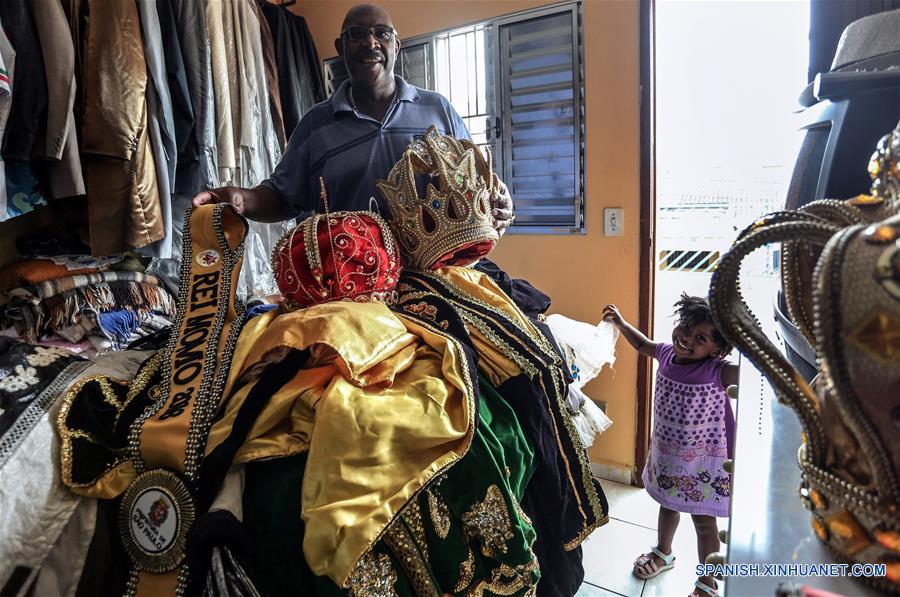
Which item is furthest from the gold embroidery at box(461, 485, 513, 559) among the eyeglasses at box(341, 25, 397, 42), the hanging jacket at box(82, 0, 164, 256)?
the hanging jacket at box(82, 0, 164, 256)

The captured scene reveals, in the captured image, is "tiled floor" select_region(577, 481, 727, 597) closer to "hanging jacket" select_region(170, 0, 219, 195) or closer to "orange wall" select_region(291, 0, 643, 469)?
"orange wall" select_region(291, 0, 643, 469)

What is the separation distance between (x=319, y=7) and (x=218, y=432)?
2.44 meters

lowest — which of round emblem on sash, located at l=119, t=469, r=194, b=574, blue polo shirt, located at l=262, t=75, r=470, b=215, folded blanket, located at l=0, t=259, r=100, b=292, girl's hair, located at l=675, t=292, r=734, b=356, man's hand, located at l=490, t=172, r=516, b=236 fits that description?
round emblem on sash, located at l=119, t=469, r=194, b=574

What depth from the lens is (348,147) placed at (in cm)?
116

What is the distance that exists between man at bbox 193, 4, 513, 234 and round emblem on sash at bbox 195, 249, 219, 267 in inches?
9.6

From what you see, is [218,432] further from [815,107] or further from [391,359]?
[815,107]

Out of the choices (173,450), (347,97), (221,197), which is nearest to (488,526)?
(173,450)

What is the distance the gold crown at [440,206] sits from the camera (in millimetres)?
920

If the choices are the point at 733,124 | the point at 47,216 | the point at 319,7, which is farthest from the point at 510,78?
the point at 47,216

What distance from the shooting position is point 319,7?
2510 millimetres

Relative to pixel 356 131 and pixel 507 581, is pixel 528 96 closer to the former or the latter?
pixel 356 131

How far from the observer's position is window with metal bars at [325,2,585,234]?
2.00 m

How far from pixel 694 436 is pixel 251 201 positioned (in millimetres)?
1238

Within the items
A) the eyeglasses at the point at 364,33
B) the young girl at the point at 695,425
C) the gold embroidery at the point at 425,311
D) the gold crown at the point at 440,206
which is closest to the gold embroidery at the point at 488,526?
the gold embroidery at the point at 425,311
